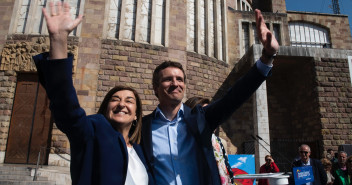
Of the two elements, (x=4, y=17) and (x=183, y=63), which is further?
(x=183, y=63)

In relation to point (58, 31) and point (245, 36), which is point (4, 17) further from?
point (245, 36)

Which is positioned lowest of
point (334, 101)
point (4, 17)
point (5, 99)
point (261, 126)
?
point (261, 126)

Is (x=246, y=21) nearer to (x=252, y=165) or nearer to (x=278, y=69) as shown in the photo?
(x=278, y=69)

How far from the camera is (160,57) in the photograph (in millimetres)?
10688

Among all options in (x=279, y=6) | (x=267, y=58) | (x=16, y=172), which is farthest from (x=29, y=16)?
(x=279, y=6)

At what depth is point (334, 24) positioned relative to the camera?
15586 mm

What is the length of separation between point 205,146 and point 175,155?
22 cm

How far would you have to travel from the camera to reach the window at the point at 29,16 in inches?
403

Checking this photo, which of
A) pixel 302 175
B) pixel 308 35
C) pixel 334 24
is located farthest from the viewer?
pixel 308 35

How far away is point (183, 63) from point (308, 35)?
10168mm

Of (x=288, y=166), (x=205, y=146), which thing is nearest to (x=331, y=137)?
(x=288, y=166)

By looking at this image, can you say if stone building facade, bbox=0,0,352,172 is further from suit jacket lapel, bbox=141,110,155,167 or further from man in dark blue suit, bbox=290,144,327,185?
suit jacket lapel, bbox=141,110,155,167

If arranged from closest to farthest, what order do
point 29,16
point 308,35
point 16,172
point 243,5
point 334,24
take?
1. point 16,172
2. point 29,16
3. point 334,24
4. point 308,35
5. point 243,5

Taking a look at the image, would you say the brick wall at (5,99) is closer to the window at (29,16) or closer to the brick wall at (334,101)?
the window at (29,16)
